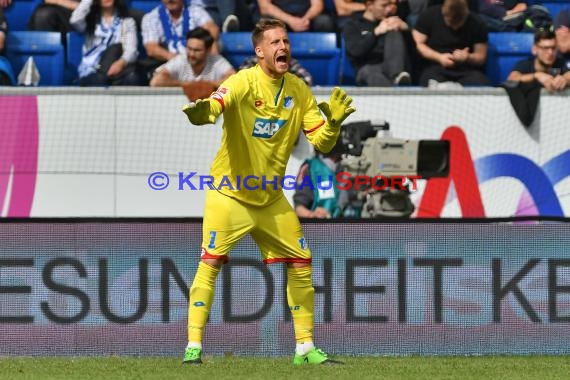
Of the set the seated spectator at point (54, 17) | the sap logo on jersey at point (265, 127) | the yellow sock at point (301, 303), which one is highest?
the seated spectator at point (54, 17)

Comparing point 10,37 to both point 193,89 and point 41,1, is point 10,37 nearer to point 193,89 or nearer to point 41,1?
point 41,1

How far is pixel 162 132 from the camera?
13.3 meters

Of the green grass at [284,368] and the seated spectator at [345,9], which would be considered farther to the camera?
the seated spectator at [345,9]

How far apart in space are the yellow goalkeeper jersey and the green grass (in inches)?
45.0

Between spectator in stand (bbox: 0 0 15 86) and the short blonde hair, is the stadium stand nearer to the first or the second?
spectator in stand (bbox: 0 0 15 86)

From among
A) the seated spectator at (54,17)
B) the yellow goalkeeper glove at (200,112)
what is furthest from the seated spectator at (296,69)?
the yellow goalkeeper glove at (200,112)

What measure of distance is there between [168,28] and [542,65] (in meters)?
3.89

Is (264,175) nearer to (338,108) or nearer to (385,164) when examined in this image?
(338,108)

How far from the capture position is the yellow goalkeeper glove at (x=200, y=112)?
8117mm

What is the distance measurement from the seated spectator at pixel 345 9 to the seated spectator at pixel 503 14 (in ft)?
4.41

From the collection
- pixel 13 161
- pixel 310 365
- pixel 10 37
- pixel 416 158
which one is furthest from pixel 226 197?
pixel 10 37

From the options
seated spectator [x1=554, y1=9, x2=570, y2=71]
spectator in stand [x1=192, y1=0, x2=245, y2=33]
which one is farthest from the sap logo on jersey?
seated spectator [x1=554, y1=9, x2=570, y2=71]

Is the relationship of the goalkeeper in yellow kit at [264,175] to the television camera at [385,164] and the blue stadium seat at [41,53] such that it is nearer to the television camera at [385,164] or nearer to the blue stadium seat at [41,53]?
the television camera at [385,164]

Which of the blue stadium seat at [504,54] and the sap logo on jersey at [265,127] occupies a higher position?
the blue stadium seat at [504,54]
